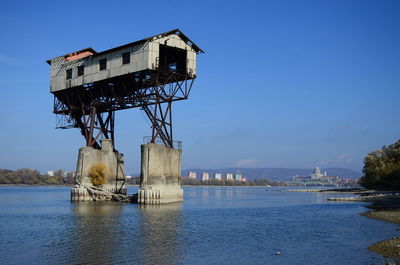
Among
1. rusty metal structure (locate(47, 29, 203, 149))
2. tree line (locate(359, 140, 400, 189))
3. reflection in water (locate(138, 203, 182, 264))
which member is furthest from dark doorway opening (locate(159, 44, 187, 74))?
tree line (locate(359, 140, 400, 189))

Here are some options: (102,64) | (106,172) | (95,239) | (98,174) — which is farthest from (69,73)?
(95,239)

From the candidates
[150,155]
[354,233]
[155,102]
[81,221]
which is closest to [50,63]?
[155,102]

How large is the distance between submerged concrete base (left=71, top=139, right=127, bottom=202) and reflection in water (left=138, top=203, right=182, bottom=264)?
15.9m

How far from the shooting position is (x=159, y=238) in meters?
23.5

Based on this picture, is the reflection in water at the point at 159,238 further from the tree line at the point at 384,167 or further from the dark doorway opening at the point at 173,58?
the tree line at the point at 384,167

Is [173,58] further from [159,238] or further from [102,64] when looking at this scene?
[159,238]

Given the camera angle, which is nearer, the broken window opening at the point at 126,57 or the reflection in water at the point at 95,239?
the reflection in water at the point at 95,239

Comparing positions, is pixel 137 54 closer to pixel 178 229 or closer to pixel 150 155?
pixel 150 155

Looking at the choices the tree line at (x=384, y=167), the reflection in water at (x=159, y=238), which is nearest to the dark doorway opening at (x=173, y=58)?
the reflection in water at (x=159, y=238)

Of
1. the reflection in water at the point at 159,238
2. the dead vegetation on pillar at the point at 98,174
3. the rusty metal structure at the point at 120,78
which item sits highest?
the rusty metal structure at the point at 120,78

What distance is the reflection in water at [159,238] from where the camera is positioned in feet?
59.6

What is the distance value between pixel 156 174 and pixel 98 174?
10630mm

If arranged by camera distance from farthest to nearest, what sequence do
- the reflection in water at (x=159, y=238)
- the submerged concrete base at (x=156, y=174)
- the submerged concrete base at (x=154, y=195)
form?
the submerged concrete base at (x=154, y=195) < the submerged concrete base at (x=156, y=174) < the reflection in water at (x=159, y=238)

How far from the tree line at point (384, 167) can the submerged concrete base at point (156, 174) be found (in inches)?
2497
